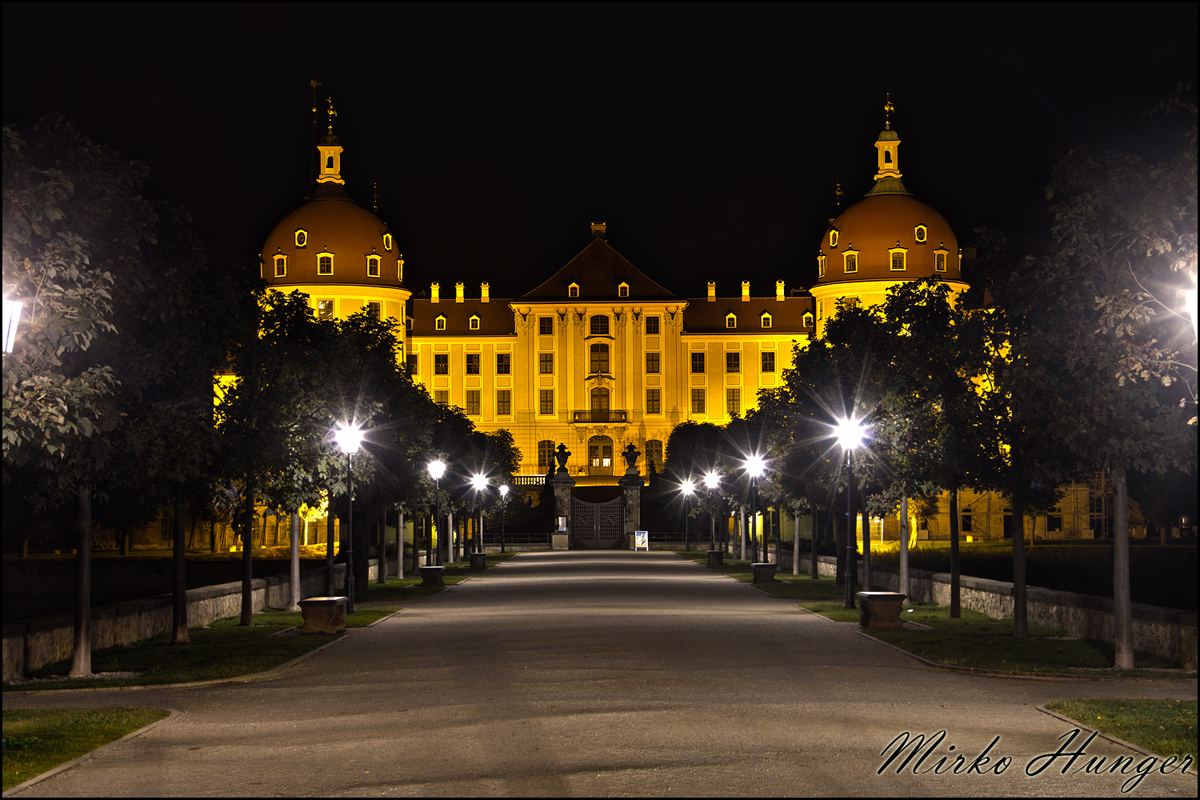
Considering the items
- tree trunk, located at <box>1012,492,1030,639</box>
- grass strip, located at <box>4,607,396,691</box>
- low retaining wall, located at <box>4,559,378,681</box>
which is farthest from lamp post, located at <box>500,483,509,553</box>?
tree trunk, located at <box>1012,492,1030,639</box>

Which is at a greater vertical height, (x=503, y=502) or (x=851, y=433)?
(x=851, y=433)

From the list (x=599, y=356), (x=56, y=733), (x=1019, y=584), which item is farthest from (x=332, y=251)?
(x=56, y=733)

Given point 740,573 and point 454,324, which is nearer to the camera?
point 740,573

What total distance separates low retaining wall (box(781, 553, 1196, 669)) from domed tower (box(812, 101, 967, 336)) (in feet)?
230

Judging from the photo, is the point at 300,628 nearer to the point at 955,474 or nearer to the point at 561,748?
the point at 955,474

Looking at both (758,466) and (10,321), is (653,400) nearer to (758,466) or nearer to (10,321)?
(758,466)

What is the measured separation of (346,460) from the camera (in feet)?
101

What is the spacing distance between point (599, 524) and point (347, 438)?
54784mm

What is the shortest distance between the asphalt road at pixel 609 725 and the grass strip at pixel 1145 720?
1.12 ft

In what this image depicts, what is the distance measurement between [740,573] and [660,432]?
75.3 metres

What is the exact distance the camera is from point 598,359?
413 ft

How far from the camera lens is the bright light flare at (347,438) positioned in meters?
30.3

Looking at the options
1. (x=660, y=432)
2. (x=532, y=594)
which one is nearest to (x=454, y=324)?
(x=660, y=432)

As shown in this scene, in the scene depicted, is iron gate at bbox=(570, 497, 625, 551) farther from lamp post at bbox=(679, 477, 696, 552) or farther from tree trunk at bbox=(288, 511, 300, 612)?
tree trunk at bbox=(288, 511, 300, 612)
